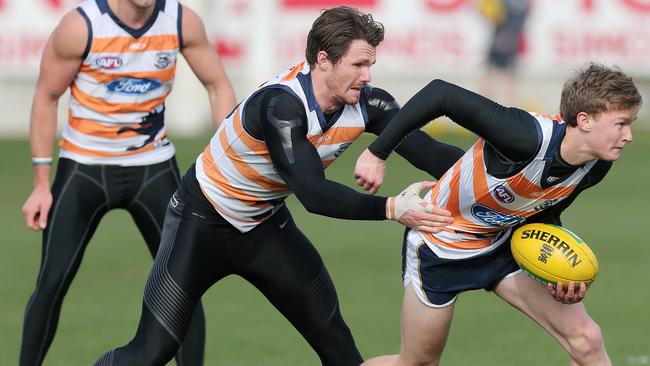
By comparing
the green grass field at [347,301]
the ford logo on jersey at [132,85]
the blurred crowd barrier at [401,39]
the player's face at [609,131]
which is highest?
the player's face at [609,131]

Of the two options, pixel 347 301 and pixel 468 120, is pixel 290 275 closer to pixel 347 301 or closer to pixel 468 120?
pixel 468 120

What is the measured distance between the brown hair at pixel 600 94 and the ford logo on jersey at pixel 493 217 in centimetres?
59

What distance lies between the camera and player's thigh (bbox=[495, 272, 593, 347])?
634 centimetres

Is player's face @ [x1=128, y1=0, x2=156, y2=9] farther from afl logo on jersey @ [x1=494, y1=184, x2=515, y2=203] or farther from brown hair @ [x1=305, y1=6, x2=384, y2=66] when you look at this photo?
afl logo on jersey @ [x1=494, y1=184, x2=515, y2=203]

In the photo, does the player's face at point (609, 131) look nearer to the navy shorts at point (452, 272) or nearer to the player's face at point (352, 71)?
the navy shorts at point (452, 272)

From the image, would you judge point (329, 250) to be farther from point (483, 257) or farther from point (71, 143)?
point (483, 257)

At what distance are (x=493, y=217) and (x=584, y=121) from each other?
2.31 ft

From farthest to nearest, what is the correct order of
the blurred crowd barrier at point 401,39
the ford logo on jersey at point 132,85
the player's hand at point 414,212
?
the blurred crowd barrier at point 401,39 → the ford logo on jersey at point 132,85 → the player's hand at point 414,212

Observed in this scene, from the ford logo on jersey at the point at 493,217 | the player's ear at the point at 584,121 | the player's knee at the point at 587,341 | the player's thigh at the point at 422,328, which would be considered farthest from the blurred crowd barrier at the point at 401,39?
the player's ear at the point at 584,121

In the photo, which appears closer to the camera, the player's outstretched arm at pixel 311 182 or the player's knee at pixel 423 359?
the player's outstretched arm at pixel 311 182

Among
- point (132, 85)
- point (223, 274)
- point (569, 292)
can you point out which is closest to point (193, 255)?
point (223, 274)

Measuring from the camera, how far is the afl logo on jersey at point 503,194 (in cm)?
619

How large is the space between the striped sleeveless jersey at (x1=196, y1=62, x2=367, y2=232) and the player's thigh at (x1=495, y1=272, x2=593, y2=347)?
1115 millimetres

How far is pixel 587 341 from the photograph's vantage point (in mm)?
6297
